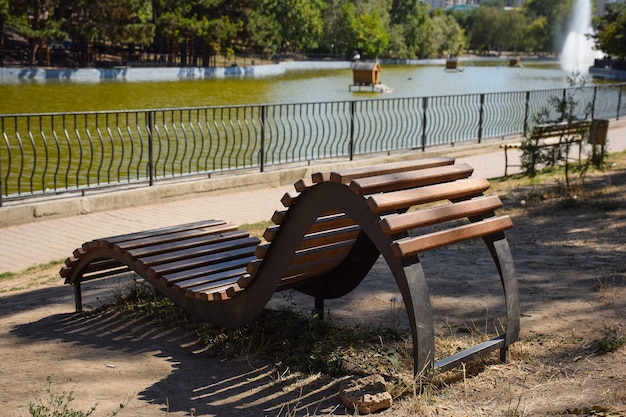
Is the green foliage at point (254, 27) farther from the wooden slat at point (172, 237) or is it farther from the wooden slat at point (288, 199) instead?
the wooden slat at point (288, 199)

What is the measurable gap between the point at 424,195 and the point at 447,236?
23 centimetres

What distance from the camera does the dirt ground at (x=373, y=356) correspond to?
363cm

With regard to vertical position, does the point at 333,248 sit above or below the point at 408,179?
below

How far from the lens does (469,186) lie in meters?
4.00

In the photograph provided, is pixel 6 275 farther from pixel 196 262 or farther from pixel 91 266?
pixel 196 262

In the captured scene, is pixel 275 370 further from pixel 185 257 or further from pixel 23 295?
pixel 23 295

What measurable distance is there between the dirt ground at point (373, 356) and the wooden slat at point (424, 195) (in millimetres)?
888

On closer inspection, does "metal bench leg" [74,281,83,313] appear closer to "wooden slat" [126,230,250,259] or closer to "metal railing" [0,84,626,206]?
"wooden slat" [126,230,250,259]

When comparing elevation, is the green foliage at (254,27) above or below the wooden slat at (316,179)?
above

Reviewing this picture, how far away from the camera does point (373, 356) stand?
13.9 ft

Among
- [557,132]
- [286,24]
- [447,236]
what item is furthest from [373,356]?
[286,24]

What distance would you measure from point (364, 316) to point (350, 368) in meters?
1.02

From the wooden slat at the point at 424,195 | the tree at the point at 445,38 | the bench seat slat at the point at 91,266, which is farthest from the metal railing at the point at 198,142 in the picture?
the tree at the point at 445,38

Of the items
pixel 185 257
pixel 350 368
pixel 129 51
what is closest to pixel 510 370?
pixel 350 368
